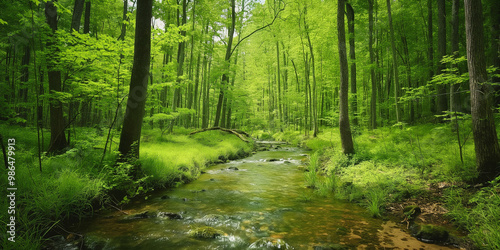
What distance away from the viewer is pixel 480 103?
4.16m

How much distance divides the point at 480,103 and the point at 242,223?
18.1 ft

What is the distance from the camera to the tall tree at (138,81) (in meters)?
4.70

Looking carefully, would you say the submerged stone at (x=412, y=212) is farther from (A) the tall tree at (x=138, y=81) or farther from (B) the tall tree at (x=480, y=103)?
(A) the tall tree at (x=138, y=81)

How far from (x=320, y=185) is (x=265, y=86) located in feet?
89.6

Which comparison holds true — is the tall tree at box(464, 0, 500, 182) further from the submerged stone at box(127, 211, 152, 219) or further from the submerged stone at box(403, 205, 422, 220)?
the submerged stone at box(127, 211, 152, 219)

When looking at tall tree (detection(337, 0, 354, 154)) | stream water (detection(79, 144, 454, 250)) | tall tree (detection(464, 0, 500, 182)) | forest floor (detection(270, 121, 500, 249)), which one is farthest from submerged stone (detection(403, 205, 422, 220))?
tall tree (detection(337, 0, 354, 154))

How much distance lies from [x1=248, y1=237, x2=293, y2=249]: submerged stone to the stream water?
0.03 metres

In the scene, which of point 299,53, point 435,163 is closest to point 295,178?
point 435,163

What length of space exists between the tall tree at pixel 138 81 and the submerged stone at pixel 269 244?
3609 mm

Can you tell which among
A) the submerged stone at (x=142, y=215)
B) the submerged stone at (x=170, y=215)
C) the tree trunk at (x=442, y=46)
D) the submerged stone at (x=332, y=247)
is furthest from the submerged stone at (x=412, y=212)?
the tree trunk at (x=442, y=46)

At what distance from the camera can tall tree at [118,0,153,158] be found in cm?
470

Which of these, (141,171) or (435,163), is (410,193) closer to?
(435,163)

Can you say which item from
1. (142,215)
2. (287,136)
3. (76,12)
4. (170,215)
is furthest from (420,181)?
(287,136)

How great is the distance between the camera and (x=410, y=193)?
459 cm
